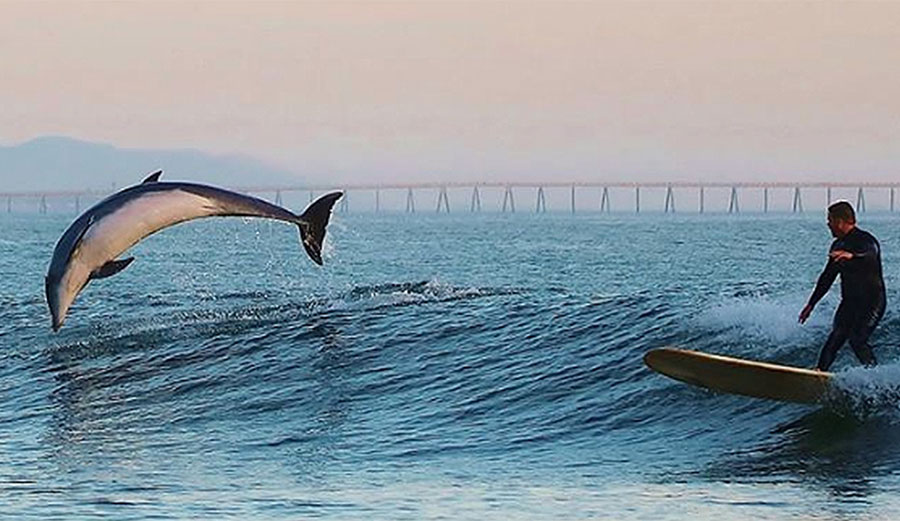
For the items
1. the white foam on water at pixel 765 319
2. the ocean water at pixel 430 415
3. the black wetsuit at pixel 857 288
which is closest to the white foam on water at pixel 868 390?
the ocean water at pixel 430 415

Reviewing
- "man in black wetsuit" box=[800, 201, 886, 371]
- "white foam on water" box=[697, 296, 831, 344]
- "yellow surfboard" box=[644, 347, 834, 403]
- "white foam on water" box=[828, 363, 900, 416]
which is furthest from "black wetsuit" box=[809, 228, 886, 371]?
"white foam on water" box=[697, 296, 831, 344]

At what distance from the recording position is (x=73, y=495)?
48.0 ft

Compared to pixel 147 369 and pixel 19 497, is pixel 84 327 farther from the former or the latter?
pixel 19 497

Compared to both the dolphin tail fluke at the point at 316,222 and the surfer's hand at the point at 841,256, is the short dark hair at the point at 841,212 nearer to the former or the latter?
the surfer's hand at the point at 841,256

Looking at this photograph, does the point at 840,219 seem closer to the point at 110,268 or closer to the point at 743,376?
the point at 743,376

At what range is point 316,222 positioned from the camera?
70.0ft

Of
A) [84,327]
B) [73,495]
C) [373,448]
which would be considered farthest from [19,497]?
[84,327]

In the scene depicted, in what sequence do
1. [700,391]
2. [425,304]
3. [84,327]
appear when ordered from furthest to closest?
[84,327] → [425,304] → [700,391]

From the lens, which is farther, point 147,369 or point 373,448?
point 147,369

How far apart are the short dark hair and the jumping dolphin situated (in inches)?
274

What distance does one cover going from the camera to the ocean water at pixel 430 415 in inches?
556

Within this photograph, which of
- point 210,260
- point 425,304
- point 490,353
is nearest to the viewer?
point 490,353

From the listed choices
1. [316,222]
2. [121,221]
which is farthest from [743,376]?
[121,221]

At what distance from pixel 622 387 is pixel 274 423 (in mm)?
4249
